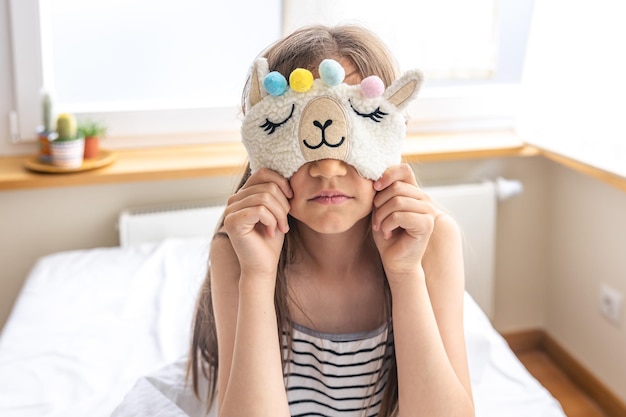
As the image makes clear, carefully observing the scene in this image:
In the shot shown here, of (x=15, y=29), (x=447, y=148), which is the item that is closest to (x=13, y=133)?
(x=15, y=29)

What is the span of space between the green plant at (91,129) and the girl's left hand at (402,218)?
3.86 feet

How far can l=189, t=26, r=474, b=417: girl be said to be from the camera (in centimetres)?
Result: 102

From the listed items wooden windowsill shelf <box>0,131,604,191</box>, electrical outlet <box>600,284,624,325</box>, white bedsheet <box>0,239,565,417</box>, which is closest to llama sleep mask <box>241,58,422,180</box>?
white bedsheet <box>0,239,565,417</box>

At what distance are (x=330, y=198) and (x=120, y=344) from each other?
74 centimetres

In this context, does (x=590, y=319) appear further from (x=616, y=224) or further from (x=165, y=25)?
(x=165, y=25)

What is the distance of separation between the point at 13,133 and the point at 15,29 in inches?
11.6

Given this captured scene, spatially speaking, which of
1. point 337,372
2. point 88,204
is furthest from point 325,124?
point 88,204

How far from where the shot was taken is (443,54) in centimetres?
223

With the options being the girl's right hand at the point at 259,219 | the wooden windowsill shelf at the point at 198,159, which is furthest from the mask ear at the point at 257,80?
the wooden windowsill shelf at the point at 198,159

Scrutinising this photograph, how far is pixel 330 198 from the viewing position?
101 cm

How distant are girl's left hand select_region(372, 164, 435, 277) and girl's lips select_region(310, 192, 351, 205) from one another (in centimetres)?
6

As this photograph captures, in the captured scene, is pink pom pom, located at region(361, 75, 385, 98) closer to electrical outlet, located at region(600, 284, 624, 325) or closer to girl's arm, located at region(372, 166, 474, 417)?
girl's arm, located at region(372, 166, 474, 417)

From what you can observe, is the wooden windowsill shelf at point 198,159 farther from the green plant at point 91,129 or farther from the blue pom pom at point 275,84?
the blue pom pom at point 275,84

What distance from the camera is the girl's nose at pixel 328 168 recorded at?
0.98 meters
